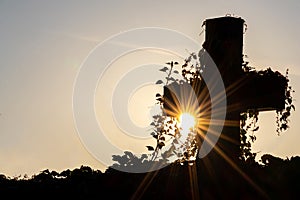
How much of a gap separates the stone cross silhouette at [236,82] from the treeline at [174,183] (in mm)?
771

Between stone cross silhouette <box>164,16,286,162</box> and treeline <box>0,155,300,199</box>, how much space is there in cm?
77

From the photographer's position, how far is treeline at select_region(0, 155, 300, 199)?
4293mm

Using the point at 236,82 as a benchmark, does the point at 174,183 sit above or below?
below

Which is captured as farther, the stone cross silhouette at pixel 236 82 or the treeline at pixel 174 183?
the stone cross silhouette at pixel 236 82

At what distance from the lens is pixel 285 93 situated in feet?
20.3

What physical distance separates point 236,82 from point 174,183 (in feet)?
6.17

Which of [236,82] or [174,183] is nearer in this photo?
[174,183]

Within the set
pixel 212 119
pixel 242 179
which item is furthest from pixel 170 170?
pixel 212 119

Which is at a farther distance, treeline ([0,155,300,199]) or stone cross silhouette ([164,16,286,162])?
stone cross silhouette ([164,16,286,162])

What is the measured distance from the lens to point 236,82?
6.26 m

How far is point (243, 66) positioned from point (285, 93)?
61 cm

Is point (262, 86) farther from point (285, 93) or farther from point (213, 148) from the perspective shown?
point (213, 148)

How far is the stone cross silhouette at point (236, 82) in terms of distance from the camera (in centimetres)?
614

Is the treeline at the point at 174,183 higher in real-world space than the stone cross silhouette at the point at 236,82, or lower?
lower
